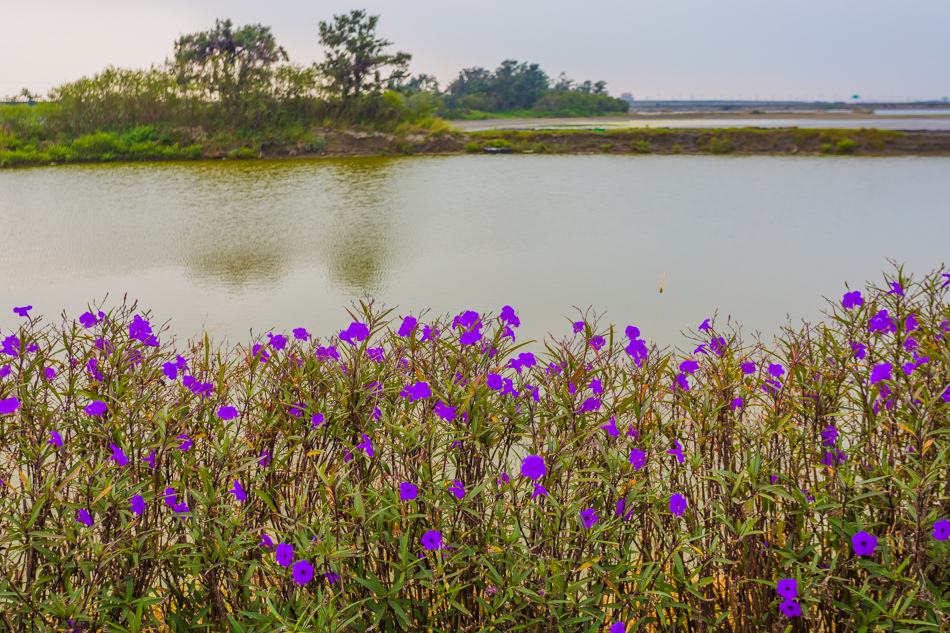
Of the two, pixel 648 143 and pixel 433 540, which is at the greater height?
pixel 648 143

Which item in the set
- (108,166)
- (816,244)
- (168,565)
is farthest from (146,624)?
(108,166)

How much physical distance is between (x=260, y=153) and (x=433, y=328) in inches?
704

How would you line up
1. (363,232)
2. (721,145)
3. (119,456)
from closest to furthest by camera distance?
(119,456) → (363,232) → (721,145)

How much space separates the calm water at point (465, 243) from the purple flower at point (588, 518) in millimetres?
2528

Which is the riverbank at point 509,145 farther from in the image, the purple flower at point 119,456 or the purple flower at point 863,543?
the purple flower at point 863,543

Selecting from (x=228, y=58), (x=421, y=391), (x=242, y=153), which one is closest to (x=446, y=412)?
(x=421, y=391)

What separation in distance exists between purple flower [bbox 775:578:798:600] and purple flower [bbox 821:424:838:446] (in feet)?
1.39

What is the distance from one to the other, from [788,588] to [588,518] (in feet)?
1.26

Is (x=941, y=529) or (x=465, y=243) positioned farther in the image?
(x=465, y=243)

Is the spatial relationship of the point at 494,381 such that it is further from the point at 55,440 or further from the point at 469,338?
the point at 55,440

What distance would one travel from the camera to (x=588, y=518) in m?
1.32

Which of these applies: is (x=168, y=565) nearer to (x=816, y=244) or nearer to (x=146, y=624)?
(x=146, y=624)

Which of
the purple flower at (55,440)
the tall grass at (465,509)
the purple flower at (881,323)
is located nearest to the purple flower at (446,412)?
the tall grass at (465,509)

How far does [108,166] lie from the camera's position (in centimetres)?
1430
